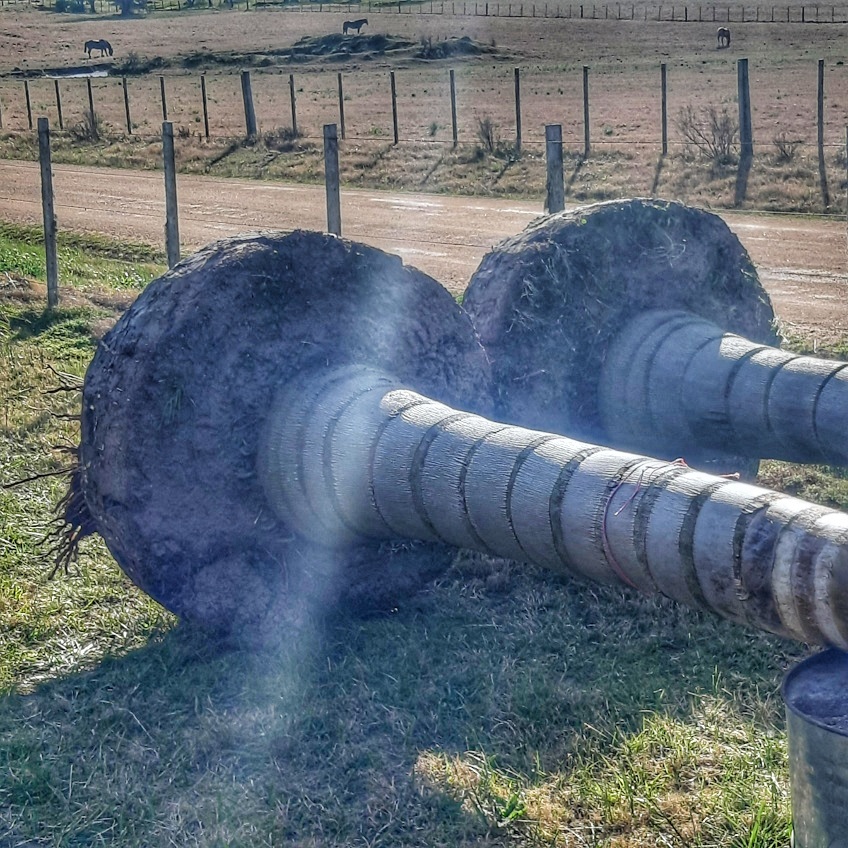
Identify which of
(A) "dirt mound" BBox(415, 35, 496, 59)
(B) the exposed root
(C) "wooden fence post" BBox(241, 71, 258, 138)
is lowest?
(B) the exposed root

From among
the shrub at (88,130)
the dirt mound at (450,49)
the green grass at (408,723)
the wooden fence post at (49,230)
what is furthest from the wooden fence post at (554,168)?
the dirt mound at (450,49)

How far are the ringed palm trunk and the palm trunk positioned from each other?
57.0 inches

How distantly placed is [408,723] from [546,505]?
0.92m

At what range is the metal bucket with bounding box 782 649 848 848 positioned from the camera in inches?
119

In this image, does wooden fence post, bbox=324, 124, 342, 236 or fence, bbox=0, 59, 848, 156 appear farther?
fence, bbox=0, 59, 848, 156

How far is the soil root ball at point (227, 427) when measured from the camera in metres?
5.05

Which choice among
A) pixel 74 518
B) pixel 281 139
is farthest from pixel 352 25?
pixel 74 518

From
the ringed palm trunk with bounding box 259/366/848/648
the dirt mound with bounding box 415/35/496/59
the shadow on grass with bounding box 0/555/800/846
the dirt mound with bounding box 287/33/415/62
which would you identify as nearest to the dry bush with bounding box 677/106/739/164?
the shadow on grass with bounding box 0/555/800/846

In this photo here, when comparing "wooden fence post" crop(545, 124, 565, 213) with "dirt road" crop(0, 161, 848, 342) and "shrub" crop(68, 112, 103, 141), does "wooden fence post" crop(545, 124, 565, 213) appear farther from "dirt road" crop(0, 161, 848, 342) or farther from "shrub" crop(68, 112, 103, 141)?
"shrub" crop(68, 112, 103, 141)

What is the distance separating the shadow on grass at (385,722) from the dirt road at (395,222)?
516 cm

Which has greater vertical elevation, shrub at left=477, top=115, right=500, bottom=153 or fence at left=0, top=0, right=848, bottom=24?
fence at left=0, top=0, right=848, bottom=24

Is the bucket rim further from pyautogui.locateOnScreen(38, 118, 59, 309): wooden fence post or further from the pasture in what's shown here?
pyautogui.locateOnScreen(38, 118, 59, 309): wooden fence post

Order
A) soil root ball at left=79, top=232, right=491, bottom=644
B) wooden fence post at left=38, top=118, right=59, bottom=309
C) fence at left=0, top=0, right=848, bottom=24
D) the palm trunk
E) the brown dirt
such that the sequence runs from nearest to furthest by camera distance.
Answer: soil root ball at left=79, top=232, right=491, bottom=644
the palm trunk
wooden fence post at left=38, top=118, right=59, bottom=309
the brown dirt
fence at left=0, top=0, right=848, bottom=24

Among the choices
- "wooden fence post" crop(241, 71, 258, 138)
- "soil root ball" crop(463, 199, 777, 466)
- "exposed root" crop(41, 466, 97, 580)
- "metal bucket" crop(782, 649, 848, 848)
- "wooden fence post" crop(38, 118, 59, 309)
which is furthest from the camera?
"wooden fence post" crop(241, 71, 258, 138)
